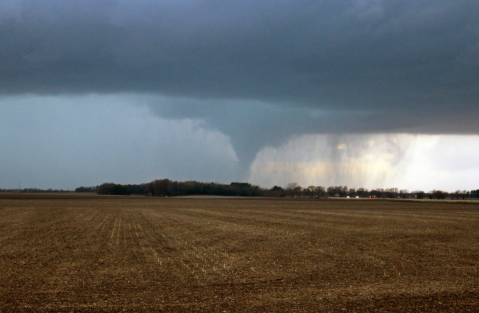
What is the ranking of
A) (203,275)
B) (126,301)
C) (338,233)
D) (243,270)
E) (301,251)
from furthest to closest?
1. (338,233)
2. (301,251)
3. (243,270)
4. (203,275)
5. (126,301)

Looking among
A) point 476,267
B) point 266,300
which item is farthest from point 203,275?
point 476,267

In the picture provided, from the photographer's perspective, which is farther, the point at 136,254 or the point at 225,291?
the point at 136,254

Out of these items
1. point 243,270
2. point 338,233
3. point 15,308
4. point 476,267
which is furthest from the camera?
point 338,233

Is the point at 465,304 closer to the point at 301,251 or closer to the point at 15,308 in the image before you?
the point at 301,251

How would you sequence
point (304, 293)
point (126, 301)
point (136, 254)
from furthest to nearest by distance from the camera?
1. point (136, 254)
2. point (304, 293)
3. point (126, 301)

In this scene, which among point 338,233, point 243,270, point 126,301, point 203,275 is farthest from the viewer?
point 338,233

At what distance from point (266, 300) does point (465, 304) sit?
5.73 metres

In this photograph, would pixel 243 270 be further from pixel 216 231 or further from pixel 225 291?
pixel 216 231

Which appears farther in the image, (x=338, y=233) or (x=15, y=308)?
(x=338, y=233)

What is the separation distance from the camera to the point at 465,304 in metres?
12.8

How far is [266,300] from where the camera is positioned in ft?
42.8

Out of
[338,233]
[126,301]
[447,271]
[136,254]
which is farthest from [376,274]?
[338,233]

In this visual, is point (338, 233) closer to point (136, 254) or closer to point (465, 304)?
point (136, 254)

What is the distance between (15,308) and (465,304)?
12.6 meters
